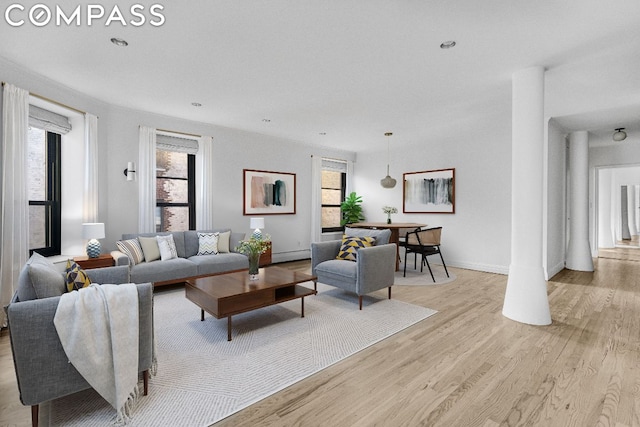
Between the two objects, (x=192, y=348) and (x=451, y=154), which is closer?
(x=192, y=348)

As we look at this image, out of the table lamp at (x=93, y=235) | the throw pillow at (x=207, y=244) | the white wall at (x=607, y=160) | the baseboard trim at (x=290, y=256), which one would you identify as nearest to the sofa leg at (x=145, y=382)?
the table lamp at (x=93, y=235)

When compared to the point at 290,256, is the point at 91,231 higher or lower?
higher

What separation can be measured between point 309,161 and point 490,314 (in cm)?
486

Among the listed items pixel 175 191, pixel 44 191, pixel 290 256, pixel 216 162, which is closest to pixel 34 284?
pixel 44 191

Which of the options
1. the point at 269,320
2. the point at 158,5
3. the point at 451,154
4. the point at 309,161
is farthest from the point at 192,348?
the point at 451,154

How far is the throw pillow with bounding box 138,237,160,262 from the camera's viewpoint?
14.5ft

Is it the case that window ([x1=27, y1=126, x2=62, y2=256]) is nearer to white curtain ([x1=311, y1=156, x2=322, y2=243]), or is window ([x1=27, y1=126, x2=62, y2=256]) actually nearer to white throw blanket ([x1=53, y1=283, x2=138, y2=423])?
white throw blanket ([x1=53, y1=283, x2=138, y2=423])

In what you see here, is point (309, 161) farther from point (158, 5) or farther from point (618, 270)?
point (618, 270)

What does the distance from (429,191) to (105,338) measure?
20.2 ft

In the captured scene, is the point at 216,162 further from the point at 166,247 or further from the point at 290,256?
the point at 290,256

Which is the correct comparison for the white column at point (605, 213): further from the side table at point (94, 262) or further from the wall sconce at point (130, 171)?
the side table at point (94, 262)

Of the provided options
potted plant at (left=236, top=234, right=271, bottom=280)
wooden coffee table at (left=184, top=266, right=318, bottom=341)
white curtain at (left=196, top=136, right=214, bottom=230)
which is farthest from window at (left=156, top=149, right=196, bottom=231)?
potted plant at (left=236, top=234, right=271, bottom=280)

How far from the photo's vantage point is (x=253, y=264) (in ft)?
11.5

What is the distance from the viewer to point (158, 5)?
90.8 inches
